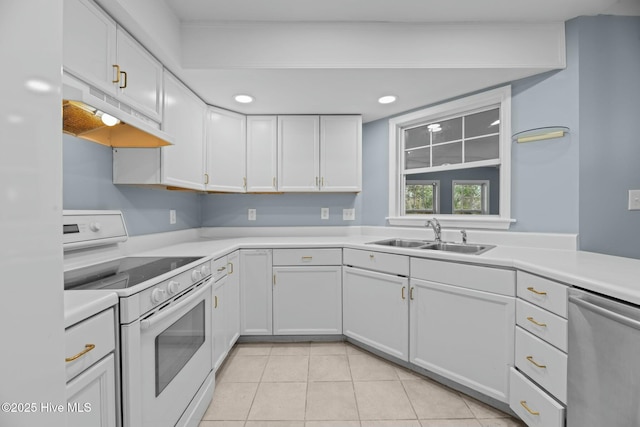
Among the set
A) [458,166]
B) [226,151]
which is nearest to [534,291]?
[458,166]

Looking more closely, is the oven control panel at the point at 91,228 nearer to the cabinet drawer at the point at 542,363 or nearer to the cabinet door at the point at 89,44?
the cabinet door at the point at 89,44

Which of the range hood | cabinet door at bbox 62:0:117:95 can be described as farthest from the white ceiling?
the range hood

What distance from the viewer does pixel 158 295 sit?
44.4 inches

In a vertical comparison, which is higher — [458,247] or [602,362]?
[458,247]

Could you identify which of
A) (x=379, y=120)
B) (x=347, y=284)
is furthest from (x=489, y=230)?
(x=379, y=120)

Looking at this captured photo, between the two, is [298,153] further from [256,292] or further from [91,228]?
[91,228]

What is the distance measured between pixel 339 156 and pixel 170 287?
195cm

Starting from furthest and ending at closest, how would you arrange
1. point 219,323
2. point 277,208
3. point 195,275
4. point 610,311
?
point 277,208 → point 219,323 → point 195,275 → point 610,311

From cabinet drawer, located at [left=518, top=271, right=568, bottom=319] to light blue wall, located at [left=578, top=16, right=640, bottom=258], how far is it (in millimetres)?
814

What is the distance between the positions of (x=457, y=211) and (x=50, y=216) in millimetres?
2665

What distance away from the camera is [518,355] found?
56.7 inches

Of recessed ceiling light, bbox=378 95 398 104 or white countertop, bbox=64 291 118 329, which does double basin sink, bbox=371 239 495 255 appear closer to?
recessed ceiling light, bbox=378 95 398 104

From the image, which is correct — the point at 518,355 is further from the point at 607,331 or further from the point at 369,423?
the point at 369,423

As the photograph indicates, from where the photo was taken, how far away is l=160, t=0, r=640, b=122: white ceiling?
68.0 inches
